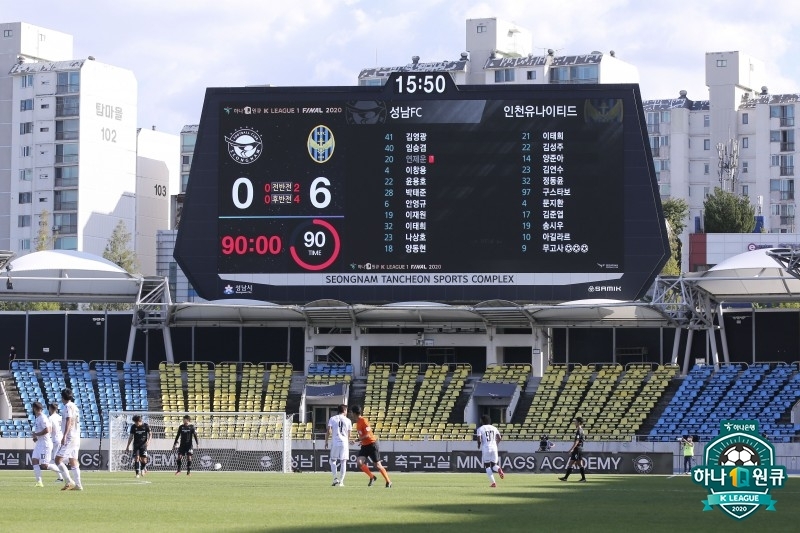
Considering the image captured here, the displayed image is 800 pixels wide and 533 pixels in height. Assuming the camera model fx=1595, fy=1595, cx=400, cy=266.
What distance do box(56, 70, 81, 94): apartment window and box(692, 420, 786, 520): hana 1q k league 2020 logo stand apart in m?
105

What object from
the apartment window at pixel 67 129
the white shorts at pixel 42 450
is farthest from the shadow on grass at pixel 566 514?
the apartment window at pixel 67 129

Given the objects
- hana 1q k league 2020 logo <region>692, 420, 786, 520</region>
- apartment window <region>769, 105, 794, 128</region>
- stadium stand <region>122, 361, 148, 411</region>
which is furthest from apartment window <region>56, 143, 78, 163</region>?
hana 1q k league 2020 logo <region>692, 420, 786, 520</region>

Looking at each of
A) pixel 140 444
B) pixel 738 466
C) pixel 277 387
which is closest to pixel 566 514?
pixel 738 466

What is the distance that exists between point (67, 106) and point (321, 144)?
225 ft

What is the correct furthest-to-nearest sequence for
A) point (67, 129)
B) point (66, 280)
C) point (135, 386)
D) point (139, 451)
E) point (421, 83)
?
point (67, 129)
point (135, 386)
point (66, 280)
point (421, 83)
point (139, 451)

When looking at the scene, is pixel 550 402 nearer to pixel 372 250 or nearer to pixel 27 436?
pixel 372 250

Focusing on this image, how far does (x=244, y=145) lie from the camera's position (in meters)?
57.8

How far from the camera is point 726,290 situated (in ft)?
201

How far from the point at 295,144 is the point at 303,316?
7.84 meters

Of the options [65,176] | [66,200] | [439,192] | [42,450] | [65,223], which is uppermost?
[65,176]

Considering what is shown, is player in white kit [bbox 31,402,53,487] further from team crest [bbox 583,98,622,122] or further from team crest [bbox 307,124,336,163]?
team crest [bbox 583,98,622,122]

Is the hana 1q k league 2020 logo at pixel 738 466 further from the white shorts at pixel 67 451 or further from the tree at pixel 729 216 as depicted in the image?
the tree at pixel 729 216

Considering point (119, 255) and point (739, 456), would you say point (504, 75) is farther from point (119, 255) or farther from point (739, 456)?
point (739, 456)

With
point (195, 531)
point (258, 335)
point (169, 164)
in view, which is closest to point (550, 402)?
point (258, 335)
